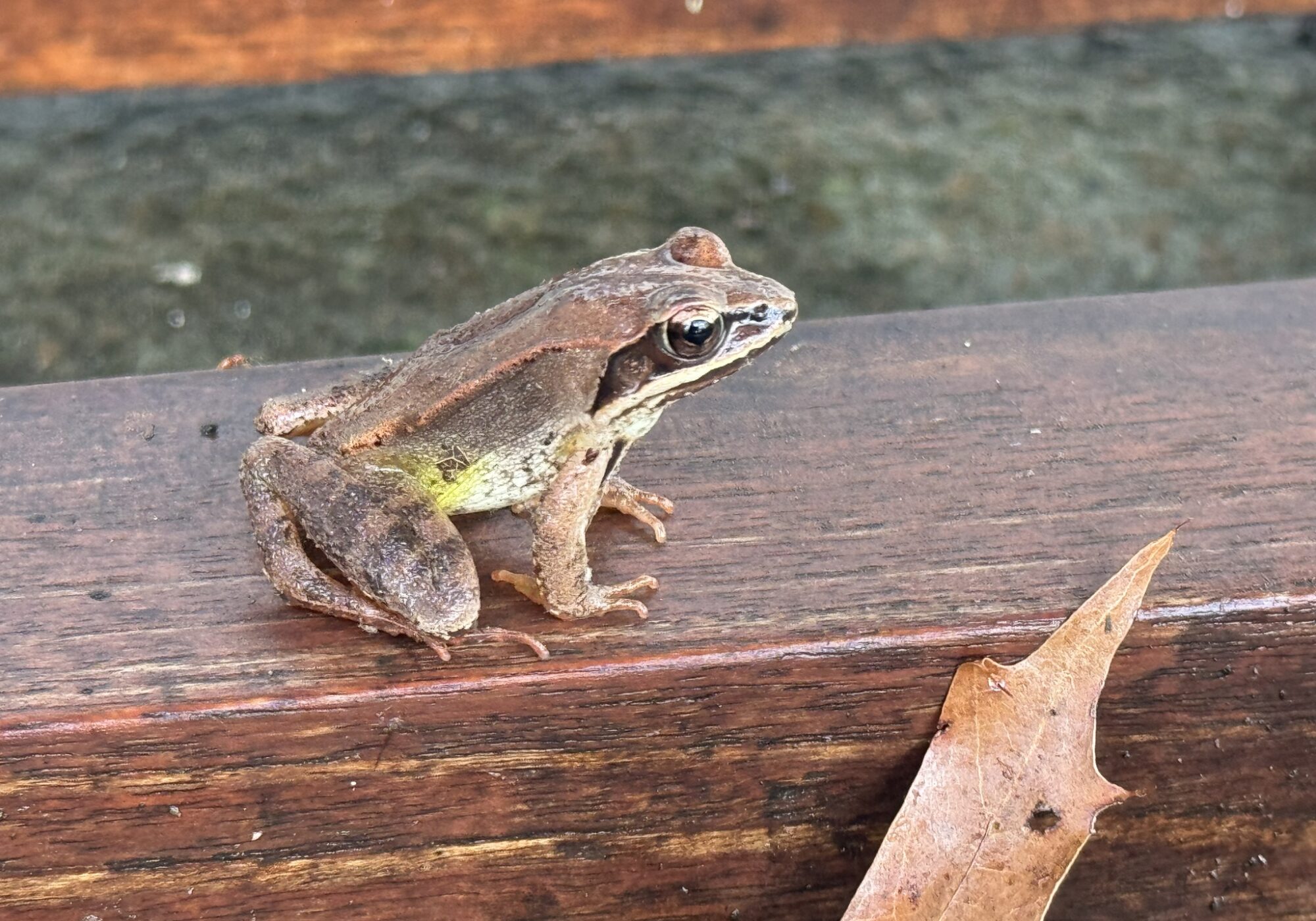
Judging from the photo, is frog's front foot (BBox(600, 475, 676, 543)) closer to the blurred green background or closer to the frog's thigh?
the frog's thigh

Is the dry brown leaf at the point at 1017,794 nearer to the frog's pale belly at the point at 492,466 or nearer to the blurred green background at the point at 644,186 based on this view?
the frog's pale belly at the point at 492,466

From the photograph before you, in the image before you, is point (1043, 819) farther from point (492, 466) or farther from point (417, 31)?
point (417, 31)

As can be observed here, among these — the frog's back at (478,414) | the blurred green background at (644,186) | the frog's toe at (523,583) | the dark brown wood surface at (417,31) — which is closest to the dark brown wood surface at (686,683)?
the frog's toe at (523,583)

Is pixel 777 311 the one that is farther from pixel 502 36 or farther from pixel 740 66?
pixel 740 66

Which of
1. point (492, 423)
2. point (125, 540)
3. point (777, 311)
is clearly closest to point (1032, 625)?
point (777, 311)

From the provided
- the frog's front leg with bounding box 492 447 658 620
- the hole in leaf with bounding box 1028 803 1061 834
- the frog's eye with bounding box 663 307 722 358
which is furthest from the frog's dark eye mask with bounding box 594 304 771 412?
the hole in leaf with bounding box 1028 803 1061 834
